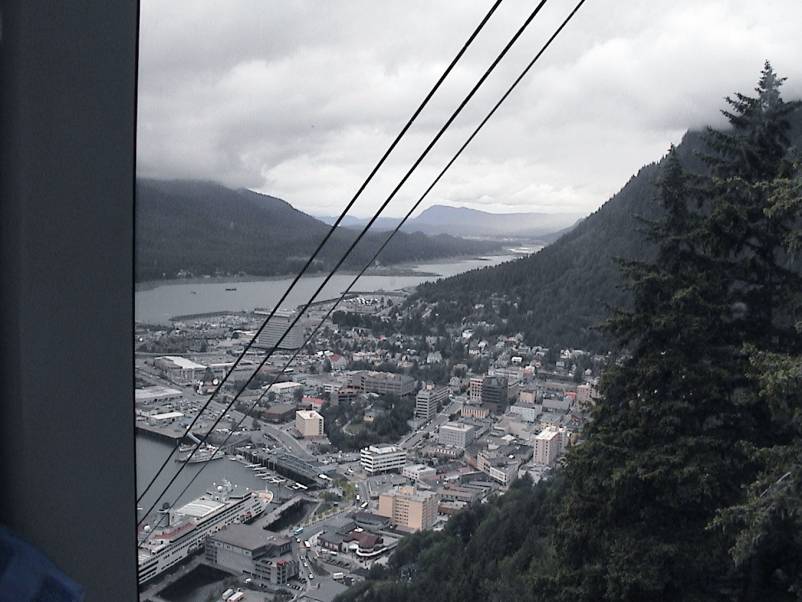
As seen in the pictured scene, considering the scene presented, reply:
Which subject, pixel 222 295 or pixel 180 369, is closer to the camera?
pixel 180 369

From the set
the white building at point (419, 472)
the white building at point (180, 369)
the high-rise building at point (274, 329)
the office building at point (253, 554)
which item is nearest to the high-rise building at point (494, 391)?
the white building at point (419, 472)

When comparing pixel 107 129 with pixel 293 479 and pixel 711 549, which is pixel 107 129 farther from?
pixel 711 549

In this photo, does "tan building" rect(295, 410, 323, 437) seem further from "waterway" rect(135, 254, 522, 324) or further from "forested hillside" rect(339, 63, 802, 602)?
"forested hillside" rect(339, 63, 802, 602)

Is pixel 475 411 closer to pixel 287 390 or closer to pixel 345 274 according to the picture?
pixel 287 390

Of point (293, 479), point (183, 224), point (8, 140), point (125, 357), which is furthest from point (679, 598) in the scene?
point (8, 140)

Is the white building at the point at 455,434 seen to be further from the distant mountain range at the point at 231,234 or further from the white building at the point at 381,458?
the distant mountain range at the point at 231,234

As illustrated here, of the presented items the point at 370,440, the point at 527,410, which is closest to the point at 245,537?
the point at 370,440
